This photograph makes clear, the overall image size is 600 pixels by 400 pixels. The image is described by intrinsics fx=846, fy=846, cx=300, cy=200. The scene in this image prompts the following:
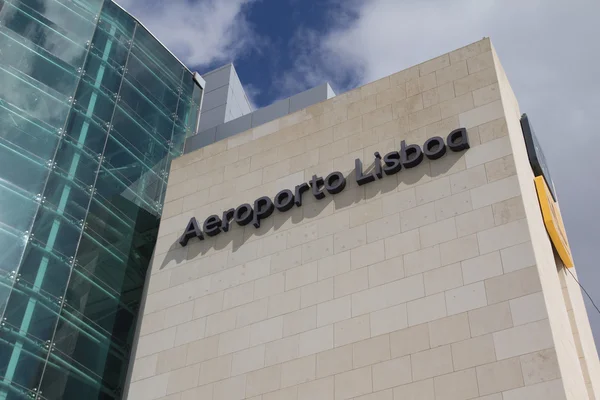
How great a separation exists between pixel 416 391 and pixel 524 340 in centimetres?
270

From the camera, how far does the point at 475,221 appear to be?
70.5 ft

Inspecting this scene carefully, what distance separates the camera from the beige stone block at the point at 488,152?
2244 cm

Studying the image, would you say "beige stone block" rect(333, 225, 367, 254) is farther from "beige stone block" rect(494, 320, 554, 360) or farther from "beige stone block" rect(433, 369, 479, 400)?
"beige stone block" rect(494, 320, 554, 360)

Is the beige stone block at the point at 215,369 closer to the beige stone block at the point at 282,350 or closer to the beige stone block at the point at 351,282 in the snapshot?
the beige stone block at the point at 282,350

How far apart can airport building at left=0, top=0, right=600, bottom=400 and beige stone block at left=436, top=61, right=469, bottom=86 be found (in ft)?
0.26

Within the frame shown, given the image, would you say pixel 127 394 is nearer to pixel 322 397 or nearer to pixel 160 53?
pixel 322 397

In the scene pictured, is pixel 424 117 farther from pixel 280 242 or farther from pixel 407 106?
pixel 280 242

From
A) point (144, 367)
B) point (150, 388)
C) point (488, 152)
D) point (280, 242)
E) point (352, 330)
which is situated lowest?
point (150, 388)

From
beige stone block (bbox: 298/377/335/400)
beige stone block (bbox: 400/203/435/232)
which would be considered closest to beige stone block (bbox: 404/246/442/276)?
beige stone block (bbox: 400/203/435/232)

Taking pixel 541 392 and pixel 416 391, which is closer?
pixel 541 392

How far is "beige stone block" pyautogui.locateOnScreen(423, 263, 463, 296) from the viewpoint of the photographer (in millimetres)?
20688

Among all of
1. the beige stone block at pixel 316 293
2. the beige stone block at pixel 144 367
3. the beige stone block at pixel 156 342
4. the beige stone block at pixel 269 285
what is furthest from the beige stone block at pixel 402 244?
the beige stone block at pixel 144 367

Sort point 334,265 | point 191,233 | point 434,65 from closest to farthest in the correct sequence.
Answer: point 334,265 < point 434,65 < point 191,233

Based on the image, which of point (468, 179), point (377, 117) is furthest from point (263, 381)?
point (377, 117)
